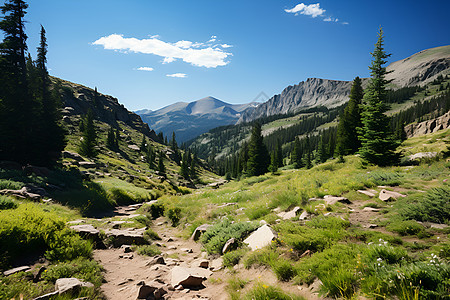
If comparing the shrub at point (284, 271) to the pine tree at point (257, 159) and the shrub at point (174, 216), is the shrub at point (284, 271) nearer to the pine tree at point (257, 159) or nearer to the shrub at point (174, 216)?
the shrub at point (174, 216)

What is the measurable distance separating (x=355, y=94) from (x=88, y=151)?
62883mm

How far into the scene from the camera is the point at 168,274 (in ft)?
20.2

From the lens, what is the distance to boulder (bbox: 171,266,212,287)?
5.41 metres

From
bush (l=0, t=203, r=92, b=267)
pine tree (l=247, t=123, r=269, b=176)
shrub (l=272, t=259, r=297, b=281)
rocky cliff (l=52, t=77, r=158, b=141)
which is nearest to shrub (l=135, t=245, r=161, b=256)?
bush (l=0, t=203, r=92, b=267)

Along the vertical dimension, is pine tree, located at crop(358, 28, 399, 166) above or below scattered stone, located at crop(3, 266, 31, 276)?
above

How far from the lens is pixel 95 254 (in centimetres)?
748

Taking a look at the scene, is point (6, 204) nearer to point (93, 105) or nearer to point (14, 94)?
point (14, 94)

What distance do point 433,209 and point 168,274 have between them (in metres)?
8.61

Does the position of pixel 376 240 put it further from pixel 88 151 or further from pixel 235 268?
pixel 88 151

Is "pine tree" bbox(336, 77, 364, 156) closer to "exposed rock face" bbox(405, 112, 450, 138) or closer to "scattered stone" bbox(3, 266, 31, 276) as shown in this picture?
"scattered stone" bbox(3, 266, 31, 276)

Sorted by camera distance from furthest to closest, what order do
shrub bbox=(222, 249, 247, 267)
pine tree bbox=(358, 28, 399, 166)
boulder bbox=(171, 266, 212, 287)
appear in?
pine tree bbox=(358, 28, 399, 166) → shrub bbox=(222, 249, 247, 267) → boulder bbox=(171, 266, 212, 287)

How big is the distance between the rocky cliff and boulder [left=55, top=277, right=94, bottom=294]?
93.8m

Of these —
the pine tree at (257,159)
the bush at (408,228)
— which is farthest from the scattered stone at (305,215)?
the pine tree at (257,159)

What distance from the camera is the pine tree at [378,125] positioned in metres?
20.2
